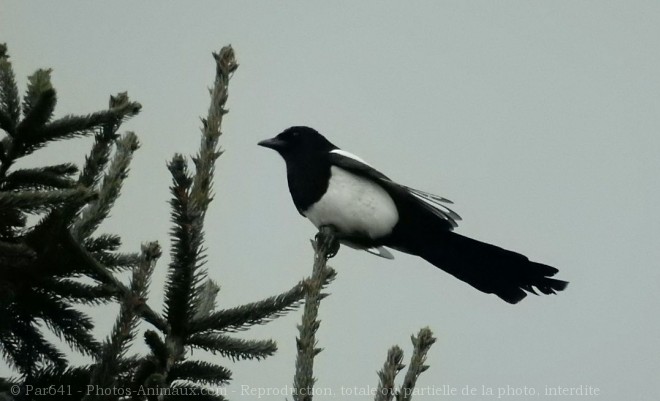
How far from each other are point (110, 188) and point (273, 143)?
2685 millimetres

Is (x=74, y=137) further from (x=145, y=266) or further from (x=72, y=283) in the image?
(x=145, y=266)

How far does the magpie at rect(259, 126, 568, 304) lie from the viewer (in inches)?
159

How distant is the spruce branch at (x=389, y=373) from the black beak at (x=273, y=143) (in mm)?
3021

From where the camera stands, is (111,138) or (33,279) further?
(111,138)

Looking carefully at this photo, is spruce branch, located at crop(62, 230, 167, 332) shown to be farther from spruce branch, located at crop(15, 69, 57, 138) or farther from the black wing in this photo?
the black wing

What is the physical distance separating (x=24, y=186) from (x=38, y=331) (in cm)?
37

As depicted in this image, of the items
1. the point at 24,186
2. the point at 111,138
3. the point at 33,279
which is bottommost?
the point at 33,279

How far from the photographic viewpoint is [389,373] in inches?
65.0

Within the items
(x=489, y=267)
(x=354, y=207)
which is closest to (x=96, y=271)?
(x=354, y=207)

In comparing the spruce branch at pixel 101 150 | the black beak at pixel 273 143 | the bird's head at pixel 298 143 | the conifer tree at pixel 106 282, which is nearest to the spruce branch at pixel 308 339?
the conifer tree at pixel 106 282

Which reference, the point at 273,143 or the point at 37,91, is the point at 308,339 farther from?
the point at 273,143

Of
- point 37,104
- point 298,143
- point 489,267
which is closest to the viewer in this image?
point 37,104

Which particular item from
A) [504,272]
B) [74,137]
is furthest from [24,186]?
[504,272]

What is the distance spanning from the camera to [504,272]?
13.6 feet
